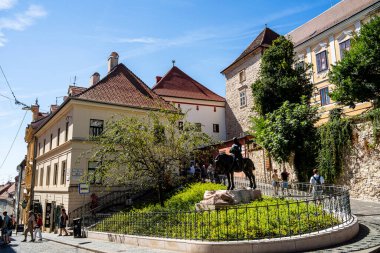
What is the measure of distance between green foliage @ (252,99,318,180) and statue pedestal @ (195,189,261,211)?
1015 centimetres

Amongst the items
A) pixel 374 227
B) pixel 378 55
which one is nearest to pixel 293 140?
pixel 378 55

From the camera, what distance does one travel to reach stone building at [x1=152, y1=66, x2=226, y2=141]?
39.0m

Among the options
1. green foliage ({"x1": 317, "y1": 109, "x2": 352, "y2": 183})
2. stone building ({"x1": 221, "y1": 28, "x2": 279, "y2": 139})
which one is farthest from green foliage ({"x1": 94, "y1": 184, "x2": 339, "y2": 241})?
stone building ({"x1": 221, "y1": 28, "x2": 279, "y2": 139})

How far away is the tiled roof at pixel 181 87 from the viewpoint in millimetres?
39500

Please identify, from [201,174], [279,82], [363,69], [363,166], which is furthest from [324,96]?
[201,174]

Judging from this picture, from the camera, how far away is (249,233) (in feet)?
29.9

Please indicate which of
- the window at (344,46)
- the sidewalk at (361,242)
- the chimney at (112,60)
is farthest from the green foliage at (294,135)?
the chimney at (112,60)

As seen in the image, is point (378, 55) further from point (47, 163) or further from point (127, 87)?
point (47, 163)

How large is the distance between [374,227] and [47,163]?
87.6 feet

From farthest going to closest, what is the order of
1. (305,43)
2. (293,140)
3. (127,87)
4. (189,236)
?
(305,43) < (127,87) < (293,140) < (189,236)

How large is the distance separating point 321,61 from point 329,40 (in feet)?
6.65

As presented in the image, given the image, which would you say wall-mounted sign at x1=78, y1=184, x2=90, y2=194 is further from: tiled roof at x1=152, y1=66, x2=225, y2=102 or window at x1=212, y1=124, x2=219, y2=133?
window at x1=212, y1=124, x2=219, y2=133

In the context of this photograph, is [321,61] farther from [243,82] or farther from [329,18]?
[243,82]

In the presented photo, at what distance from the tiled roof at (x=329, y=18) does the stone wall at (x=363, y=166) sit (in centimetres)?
1270
